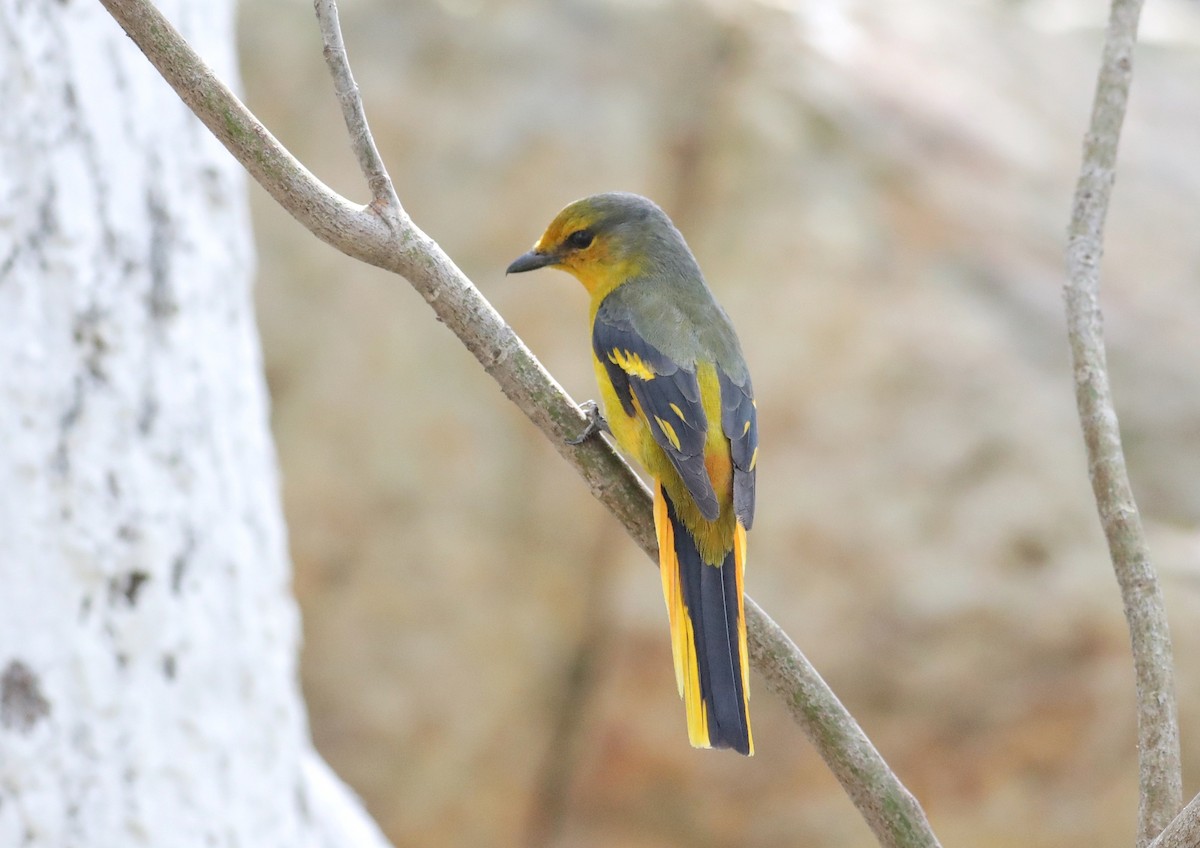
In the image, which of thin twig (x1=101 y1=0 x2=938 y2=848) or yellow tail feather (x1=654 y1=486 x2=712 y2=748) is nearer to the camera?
thin twig (x1=101 y1=0 x2=938 y2=848)

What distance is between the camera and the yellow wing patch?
3.06 m

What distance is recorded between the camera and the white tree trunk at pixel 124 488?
279cm

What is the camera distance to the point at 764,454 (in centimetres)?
626

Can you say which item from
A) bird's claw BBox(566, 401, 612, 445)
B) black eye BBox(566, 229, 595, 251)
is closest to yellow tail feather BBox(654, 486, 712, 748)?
bird's claw BBox(566, 401, 612, 445)

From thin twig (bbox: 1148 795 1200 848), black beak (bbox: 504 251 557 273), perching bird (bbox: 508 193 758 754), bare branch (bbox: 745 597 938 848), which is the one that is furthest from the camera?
black beak (bbox: 504 251 557 273)

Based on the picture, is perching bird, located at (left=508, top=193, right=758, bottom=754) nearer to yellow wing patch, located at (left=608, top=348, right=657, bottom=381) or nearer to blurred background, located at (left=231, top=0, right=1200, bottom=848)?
yellow wing patch, located at (left=608, top=348, right=657, bottom=381)

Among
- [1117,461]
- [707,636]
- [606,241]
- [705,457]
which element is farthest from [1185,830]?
[606,241]

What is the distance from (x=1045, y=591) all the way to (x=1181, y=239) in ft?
7.28

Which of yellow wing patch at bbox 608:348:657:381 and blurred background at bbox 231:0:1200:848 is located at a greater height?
blurred background at bbox 231:0:1200:848

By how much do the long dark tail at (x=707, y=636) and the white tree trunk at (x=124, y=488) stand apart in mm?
1152

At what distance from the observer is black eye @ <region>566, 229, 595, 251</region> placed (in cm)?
342

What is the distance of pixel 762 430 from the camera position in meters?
6.34

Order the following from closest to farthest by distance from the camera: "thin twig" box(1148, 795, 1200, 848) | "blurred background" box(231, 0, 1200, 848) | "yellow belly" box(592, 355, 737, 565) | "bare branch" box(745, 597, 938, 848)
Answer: "thin twig" box(1148, 795, 1200, 848)
"bare branch" box(745, 597, 938, 848)
"yellow belly" box(592, 355, 737, 565)
"blurred background" box(231, 0, 1200, 848)

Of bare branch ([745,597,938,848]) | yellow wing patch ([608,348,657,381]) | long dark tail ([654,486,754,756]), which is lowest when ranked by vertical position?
bare branch ([745,597,938,848])
